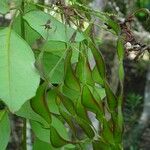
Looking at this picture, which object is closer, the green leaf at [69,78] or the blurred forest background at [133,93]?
the green leaf at [69,78]

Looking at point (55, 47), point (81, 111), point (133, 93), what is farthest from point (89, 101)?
point (133, 93)

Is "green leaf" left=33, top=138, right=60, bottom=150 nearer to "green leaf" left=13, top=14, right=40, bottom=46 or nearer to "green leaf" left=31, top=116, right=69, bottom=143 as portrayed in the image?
"green leaf" left=31, top=116, right=69, bottom=143

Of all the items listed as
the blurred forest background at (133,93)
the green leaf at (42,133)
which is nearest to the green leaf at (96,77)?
the green leaf at (42,133)

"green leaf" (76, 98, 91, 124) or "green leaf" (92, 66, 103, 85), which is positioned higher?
"green leaf" (92, 66, 103, 85)

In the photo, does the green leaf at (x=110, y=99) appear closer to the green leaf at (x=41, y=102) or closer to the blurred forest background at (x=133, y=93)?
the green leaf at (x=41, y=102)

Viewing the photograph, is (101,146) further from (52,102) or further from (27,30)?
(27,30)

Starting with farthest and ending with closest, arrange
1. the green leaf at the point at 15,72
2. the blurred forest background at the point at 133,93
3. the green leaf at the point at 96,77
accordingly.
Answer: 1. the blurred forest background at the point at 133,93
2. the green leaf at the point at 96,77
3. the green leaf at the point at 15,72

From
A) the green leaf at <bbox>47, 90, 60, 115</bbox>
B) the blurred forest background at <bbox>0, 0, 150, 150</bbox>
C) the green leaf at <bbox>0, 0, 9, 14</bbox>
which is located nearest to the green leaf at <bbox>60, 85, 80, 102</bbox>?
the green leaf at <bbox>47, 90, 60, 115</bbox>
